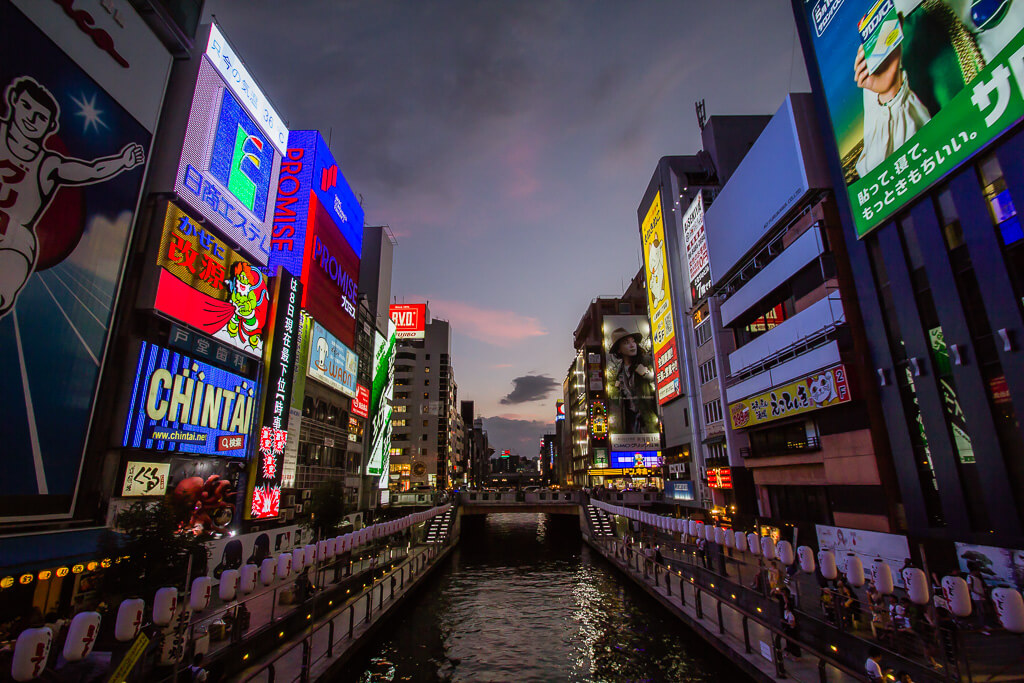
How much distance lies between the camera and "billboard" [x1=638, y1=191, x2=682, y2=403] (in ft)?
177

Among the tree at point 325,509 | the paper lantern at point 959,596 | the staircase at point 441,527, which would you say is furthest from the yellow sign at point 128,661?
the staircase at point 441,527

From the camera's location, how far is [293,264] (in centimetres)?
3956

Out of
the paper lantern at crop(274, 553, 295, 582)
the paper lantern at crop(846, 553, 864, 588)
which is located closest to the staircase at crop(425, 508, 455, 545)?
the paper lantern at crop(274, 553, 295, 582)

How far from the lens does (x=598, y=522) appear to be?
4803 centimetres

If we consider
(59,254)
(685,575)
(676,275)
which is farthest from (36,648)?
(676,275)

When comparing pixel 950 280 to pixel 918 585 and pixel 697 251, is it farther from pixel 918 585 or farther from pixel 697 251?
pixel 697 251

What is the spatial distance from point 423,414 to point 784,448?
79403 mm

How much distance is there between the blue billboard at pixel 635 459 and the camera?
71.9m

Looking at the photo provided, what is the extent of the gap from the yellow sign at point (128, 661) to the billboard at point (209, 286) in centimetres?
1945

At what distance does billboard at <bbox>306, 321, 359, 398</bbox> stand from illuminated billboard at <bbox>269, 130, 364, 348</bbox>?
117 centimetres

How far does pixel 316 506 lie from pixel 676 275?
42.2m

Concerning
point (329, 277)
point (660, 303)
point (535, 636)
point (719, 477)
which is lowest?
point (535, 636)

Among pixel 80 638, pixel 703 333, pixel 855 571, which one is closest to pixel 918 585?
pixel 855 571

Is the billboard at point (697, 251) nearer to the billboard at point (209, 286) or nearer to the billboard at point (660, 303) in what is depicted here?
the billboard at point (660, 303)
